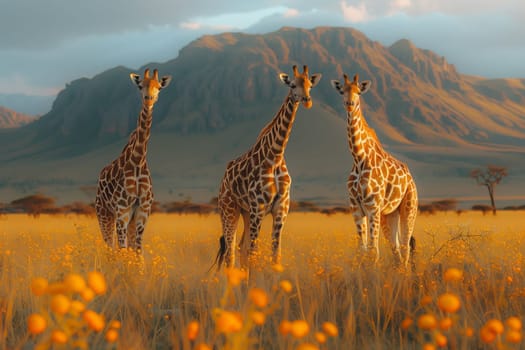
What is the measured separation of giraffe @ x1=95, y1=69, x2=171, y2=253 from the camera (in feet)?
32.3

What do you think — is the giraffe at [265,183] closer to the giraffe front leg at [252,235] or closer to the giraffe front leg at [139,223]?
the giraffe front leg at [252,235]

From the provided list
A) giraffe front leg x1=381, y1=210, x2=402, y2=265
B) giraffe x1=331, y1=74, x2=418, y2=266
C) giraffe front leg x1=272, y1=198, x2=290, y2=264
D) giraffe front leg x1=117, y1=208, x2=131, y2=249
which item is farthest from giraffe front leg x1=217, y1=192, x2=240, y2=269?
giraffe front leg x1=381, y1=210, x2=402, y2=265

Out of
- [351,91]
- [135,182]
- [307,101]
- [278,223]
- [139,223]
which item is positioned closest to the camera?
[307,101]

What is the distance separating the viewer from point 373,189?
972cm

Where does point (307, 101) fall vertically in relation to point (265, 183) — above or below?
above

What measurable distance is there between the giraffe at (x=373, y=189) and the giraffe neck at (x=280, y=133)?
2.93 feet

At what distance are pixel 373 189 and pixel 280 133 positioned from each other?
179cm

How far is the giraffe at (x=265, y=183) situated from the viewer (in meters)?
9.38

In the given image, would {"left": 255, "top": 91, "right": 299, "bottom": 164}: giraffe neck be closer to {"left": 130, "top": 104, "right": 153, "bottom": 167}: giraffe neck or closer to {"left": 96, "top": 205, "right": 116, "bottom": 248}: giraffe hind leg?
{"left": 130, "top": 104, "right": 153, "bottom": 167}: giraffe neck

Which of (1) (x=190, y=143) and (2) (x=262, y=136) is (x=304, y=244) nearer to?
(2) (x=262, y=136)

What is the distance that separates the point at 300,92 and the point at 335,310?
4007mm

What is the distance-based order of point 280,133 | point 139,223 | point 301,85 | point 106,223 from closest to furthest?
point 301,85 < point 280,133 < point 139,223 < point 106,223

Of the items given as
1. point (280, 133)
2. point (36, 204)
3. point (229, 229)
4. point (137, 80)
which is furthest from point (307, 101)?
point (36, 204)

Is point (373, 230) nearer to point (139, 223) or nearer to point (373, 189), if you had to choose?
point (373, 189)
